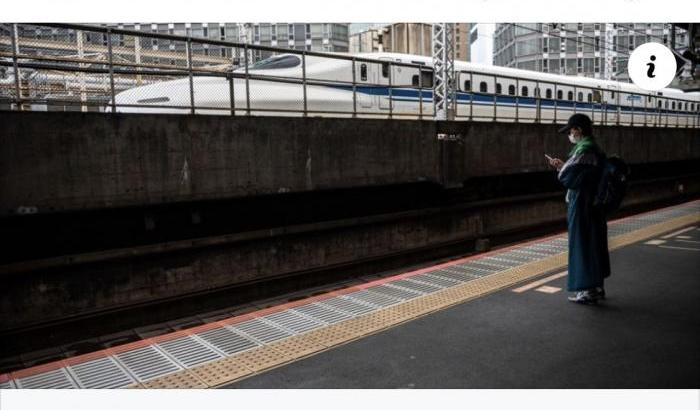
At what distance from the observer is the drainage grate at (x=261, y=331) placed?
5.31 metres

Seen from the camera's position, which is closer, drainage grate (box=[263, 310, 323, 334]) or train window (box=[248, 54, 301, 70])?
drainage grate (box=[263, 310, 323, 334])

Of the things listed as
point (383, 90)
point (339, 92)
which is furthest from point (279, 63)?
point (383, 90)

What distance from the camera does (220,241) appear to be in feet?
26.2

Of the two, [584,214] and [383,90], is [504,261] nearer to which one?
[584,214]

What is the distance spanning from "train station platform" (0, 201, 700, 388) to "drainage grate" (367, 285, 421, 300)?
0.06 ft

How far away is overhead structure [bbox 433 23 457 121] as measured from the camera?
10.7 metres

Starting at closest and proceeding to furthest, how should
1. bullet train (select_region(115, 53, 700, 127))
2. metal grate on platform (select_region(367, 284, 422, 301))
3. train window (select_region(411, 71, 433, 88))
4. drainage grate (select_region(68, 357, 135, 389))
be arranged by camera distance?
drainage grate (select_region(68, 357, 135, 389))
metal grate on platform (select_region(367, 284, 422, 301))
bullet train (select_region(115, 53, 700, 127))
train window (select_region(411, 71, 433, 88))

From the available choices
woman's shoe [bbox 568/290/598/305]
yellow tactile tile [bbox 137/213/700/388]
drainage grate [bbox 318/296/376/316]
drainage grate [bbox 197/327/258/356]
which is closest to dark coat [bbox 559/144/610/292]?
woman's shoe [bbox 568/290/598/305]

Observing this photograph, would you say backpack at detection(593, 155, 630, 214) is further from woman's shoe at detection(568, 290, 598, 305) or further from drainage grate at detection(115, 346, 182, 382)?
drainage grate at detection(115, 346, 182, 382)

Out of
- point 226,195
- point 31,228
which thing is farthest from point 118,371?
point 226,195

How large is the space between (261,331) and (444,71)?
24.0 ft

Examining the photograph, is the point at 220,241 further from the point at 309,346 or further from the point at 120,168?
the point at 309,346

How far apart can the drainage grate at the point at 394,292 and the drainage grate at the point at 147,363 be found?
9.38 ft

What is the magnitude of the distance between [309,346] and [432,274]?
10.5ft
